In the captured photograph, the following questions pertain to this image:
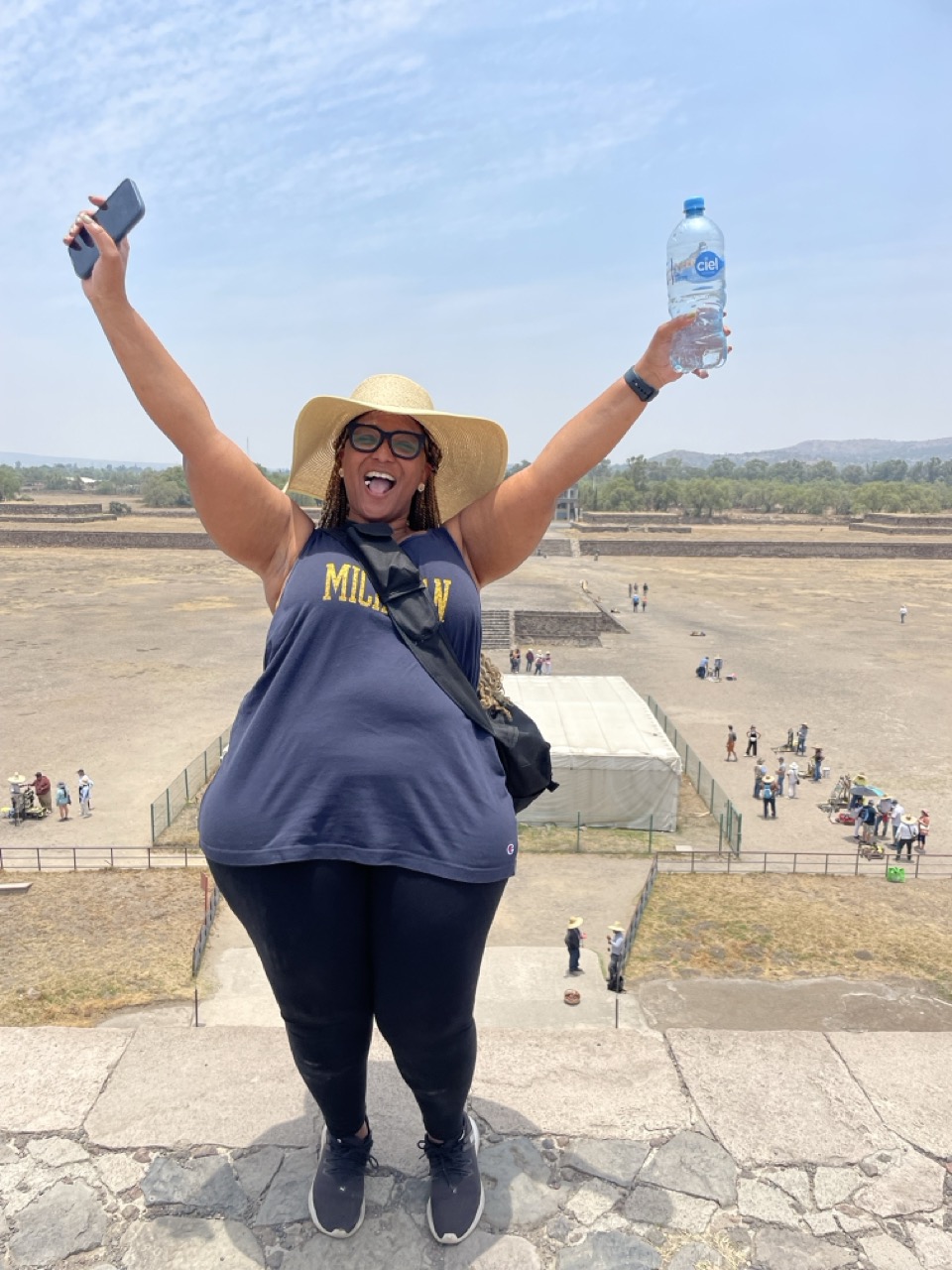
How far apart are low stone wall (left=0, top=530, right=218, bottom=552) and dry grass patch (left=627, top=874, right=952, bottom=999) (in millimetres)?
54205

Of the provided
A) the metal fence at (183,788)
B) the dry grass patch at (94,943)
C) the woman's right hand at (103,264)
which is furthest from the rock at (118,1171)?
the metal fence at (183,788)

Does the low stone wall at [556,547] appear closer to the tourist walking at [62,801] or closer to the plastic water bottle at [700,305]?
the tourist walking at [62,801]

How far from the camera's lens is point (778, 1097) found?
8.16 feet

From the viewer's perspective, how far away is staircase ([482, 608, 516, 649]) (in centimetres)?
2762

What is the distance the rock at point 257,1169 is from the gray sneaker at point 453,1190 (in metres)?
0.42

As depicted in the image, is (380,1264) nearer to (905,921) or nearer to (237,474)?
(237,474)

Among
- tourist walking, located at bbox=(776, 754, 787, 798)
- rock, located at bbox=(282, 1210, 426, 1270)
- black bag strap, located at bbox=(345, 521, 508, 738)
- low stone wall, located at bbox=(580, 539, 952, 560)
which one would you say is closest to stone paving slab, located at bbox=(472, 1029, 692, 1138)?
rock, located at bbox=(282, 1210, 426, 1270)

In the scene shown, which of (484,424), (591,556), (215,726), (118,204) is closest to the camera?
(118,204)

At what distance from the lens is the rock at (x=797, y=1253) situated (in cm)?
201

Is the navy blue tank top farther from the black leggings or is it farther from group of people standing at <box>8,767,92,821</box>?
group of people standing at <box>8,767,92,821</box>

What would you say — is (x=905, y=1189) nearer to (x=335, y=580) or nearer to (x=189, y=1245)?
(x=189, y=1245)

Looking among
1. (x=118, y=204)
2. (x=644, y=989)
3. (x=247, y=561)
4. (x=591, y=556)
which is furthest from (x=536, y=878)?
(x=591, y=556)

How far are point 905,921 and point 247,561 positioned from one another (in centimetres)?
873

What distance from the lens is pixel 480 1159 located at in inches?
93.4
